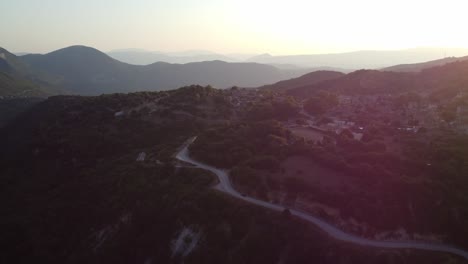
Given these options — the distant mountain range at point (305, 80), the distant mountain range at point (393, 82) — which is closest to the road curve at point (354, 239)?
the distant mountain range at point (393, 82)

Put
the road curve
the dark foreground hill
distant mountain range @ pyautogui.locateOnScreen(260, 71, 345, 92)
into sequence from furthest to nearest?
distant mountain range @ pyautogui.locateOnScreen(260, 71, 345, 92), the dark foreground hill, the road curve

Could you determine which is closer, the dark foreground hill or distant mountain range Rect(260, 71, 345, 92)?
the dark foreground hill

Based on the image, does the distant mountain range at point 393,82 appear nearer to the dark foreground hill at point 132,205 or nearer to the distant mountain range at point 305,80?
the distant mountain range at point 305,80

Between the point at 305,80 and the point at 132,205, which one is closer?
the point at 132,205

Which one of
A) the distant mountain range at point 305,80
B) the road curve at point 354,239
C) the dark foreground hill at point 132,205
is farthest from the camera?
the distant mountain range at point 305,80

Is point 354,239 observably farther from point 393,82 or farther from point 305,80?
point 305,80

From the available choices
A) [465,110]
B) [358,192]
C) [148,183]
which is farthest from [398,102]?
[148,183]

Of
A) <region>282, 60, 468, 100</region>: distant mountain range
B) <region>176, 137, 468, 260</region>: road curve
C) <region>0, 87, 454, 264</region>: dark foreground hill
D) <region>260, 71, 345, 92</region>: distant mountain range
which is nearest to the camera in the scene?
<region>176, 137, 468, 260</region>: road curve

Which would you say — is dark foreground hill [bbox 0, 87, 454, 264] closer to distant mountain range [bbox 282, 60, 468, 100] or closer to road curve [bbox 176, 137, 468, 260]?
road curve [bbox 176, 137, 468, 260]

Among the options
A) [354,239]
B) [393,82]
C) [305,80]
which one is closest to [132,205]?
[354,239]

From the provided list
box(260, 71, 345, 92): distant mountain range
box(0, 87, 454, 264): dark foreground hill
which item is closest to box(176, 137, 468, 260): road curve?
box(0, 87, 454, 264): dark foreground hill

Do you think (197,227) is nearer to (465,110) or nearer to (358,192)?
(358,192)
